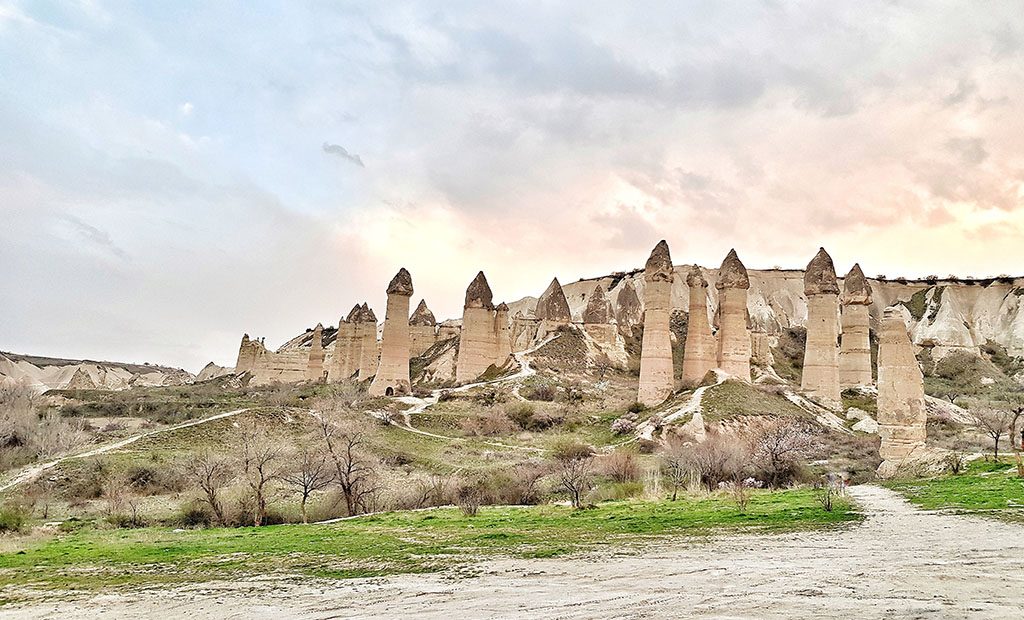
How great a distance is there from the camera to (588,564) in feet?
37.3

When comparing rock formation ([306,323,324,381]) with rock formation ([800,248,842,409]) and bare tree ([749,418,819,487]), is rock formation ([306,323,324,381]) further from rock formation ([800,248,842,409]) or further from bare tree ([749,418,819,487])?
bare tree ([749,418,819,487])

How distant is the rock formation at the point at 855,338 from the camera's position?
51875 millimetres

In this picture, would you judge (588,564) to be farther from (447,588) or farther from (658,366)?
(658,366)

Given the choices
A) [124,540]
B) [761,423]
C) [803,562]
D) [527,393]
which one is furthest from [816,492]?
[527,393]

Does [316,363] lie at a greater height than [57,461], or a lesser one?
greater

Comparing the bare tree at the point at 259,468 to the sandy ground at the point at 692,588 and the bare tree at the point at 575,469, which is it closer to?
the bare tree at the point at 575,469

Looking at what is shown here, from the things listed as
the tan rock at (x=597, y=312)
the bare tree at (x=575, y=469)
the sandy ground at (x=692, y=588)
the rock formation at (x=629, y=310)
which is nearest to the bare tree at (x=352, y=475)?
the bare tree at (x=575, y=469)

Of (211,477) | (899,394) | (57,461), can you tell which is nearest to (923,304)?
(899,394)

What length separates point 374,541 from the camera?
1525 centimetres

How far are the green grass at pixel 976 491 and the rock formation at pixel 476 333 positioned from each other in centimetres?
3608

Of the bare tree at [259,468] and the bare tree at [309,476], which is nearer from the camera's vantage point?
the bare tree at [259,468]

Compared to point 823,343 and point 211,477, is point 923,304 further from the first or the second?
point 211,477

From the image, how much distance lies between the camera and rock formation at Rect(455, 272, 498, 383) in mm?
56656

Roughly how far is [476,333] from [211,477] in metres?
34.1
